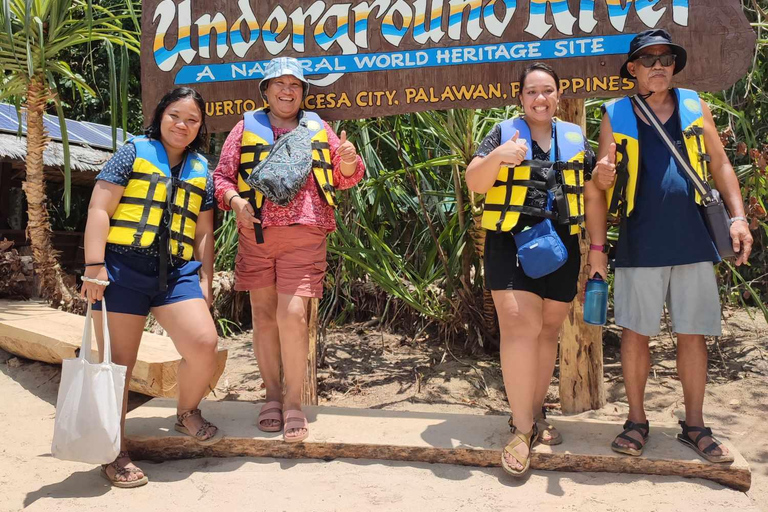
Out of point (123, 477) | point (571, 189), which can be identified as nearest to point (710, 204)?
point (571, 189)

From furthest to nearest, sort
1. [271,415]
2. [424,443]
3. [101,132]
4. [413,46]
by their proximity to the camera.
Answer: [101,132]
[413,46]
[271,415]
[424,443]

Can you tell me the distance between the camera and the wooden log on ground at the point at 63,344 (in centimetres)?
373

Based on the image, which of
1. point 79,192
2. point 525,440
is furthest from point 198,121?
point 79,192

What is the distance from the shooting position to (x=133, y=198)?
8.98ft

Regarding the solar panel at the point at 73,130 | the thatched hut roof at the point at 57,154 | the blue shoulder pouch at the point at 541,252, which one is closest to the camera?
the blue shoulder pouch at the point at 541,252

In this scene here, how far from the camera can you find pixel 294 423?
9.83ft

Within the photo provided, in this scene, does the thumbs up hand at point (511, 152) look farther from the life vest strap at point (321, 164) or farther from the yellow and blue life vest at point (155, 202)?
the yellow and blue life vest at point (155, 202)

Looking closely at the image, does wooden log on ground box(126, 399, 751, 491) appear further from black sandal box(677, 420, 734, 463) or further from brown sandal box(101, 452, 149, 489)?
brown sandal box(101, 452, 149, 489)

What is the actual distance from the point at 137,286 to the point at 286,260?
65 cm

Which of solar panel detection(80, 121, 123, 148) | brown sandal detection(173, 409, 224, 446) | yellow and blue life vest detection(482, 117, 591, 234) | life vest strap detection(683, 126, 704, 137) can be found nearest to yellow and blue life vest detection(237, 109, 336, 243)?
yellow and blue life vest detection(482, 117, 591, 234)

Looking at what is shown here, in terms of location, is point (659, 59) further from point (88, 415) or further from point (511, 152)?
point (88, 415)

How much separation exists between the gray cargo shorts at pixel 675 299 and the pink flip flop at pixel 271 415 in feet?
5.25

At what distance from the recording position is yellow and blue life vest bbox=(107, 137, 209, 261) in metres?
2.71

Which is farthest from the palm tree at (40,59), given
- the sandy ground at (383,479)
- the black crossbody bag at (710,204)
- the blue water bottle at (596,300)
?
the black crossbody bag at (710,204)
